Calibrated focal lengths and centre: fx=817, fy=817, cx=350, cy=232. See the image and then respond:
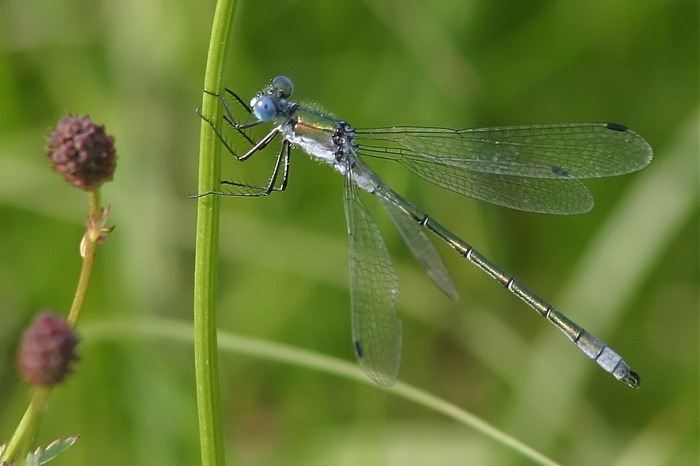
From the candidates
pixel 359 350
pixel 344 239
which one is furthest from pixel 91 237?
pixel 344 239

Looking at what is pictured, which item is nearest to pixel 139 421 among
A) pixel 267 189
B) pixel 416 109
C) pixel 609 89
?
pixel 267 189

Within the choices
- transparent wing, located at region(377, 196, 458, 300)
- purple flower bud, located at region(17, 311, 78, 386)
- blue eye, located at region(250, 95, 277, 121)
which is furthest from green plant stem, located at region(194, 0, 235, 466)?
transparent wing, located at region(377, 196, 458, 300)

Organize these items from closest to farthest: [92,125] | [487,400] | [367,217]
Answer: [92,125] → [367,217] → [487,400]

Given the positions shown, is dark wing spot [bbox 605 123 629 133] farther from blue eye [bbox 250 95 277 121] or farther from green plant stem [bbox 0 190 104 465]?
green plant stem [bbox 0 190 104 465]

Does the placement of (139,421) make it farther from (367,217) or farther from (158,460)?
(367,217)

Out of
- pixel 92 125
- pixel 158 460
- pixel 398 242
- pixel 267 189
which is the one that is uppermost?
pixel 398 242

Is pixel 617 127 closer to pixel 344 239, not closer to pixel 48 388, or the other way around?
pixel 344 239
